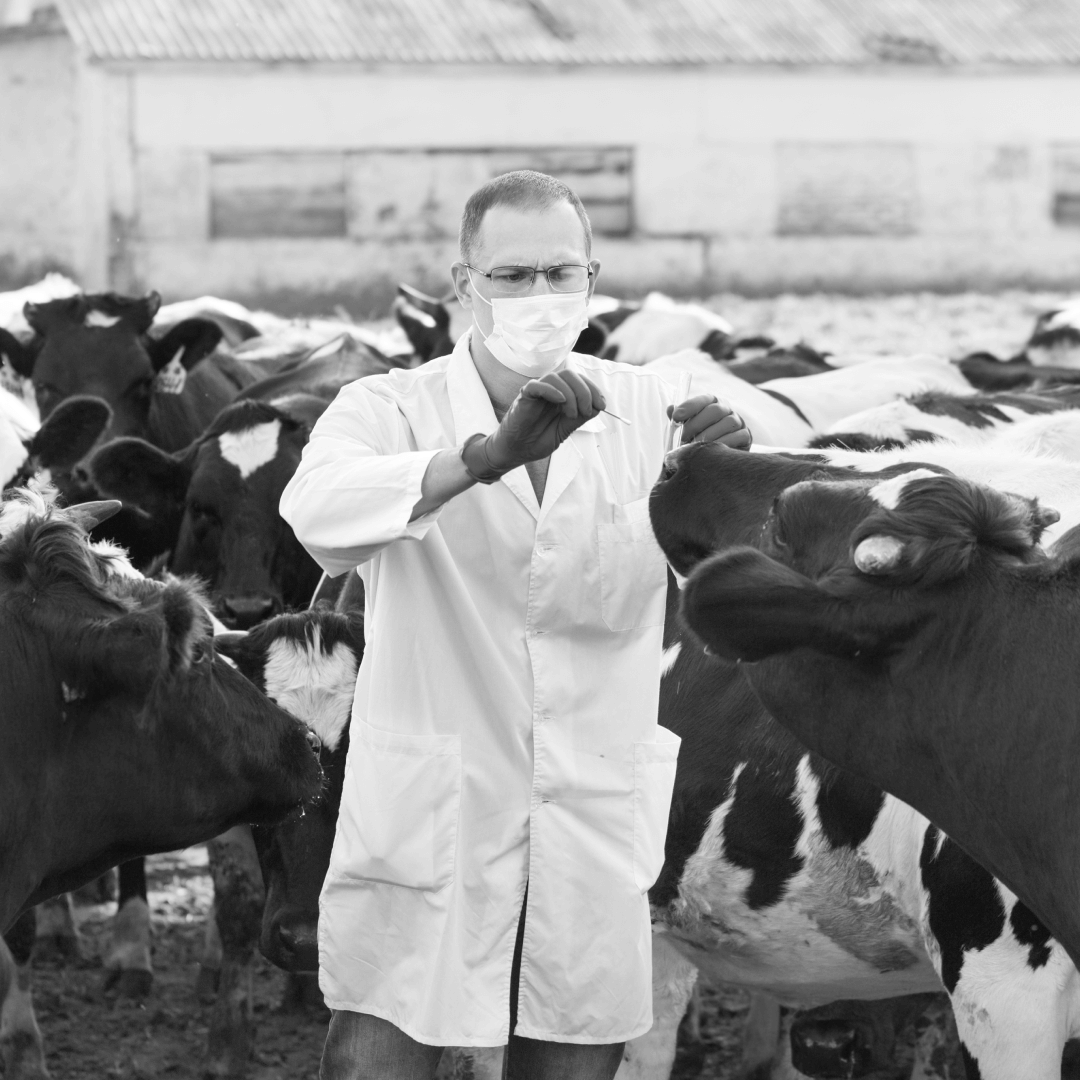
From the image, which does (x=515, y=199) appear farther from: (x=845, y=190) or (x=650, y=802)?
(x=845, y=190)

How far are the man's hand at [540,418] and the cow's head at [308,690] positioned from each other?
1328 mm

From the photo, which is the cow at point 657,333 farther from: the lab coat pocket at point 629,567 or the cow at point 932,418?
the lab coat pocket at point 629,567

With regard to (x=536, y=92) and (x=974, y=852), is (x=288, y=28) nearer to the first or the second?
(x=536, y=92)

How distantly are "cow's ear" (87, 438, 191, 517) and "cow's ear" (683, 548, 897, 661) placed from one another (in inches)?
138

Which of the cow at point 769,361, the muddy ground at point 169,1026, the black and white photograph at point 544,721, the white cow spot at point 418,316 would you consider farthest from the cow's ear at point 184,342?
the muddy ground at point 169,1026

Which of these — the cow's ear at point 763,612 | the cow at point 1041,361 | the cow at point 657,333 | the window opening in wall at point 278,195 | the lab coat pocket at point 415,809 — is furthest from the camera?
the window opening in wall at point 278,195

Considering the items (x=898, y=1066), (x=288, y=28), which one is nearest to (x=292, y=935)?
(x=898, y=1066)

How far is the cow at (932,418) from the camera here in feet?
13.9

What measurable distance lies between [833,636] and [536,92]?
22297 millimetres

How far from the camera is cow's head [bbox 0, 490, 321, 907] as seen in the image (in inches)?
99.0

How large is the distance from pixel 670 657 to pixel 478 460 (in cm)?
140

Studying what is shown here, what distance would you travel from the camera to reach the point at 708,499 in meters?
2.69

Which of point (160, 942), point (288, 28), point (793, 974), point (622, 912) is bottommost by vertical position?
point (160, 942)

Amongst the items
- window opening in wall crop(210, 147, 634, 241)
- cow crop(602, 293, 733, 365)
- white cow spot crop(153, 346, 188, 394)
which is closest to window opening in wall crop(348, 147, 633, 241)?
window opening in wall crop(210, 147, 634, 241)
